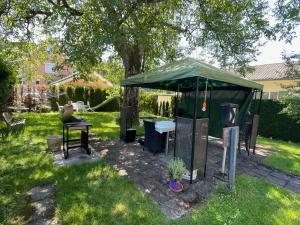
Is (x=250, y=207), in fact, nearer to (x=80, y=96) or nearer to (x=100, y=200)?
→ (x=100, y=200)

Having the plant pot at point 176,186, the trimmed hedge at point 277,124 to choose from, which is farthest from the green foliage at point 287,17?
the plant pot at point 176,186

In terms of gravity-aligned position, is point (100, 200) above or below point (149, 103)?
below

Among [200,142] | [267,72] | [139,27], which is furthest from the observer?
[267,72]

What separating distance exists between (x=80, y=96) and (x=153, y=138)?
12.5 meters

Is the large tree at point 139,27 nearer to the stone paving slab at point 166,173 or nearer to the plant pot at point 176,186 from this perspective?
the stone paving slab at point 166,173

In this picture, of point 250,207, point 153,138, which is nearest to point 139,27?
point 153,138

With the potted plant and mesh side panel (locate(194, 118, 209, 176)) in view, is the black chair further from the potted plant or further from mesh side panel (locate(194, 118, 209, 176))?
the potted plant

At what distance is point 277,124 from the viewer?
941 centimetres

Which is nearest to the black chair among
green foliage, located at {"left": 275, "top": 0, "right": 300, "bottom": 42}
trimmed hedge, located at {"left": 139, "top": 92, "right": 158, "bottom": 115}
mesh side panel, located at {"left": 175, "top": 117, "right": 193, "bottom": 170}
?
mesh side panel, located at {"left": 175, "top": 117, "right": 193, "bottom": 170}

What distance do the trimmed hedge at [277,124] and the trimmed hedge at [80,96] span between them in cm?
1032

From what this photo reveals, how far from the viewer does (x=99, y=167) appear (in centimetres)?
405

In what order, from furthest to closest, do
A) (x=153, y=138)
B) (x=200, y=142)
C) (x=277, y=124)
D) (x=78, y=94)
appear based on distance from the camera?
(x=78, y=94) < (x=277, y=124) < (x=153, y=138) < (x=200, y=142)

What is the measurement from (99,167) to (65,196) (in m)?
1.12

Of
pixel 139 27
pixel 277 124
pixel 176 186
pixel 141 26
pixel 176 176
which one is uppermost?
pixel 141 26
